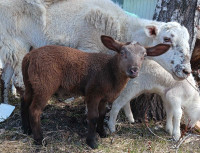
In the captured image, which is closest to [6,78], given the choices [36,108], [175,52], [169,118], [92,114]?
[36,108]

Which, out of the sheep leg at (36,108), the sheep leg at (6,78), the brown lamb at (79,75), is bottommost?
the sheep leg at (6,78)

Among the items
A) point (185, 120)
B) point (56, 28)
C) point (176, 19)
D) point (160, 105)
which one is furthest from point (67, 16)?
point (185, 120)

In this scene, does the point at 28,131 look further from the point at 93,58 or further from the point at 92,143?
the point at 93,58

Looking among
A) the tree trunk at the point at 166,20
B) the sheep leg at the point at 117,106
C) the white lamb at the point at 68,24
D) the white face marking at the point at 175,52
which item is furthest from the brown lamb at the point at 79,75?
the tree trunk at the point at 166,20

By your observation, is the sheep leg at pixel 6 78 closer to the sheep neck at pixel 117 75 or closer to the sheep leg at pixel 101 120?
the sheep leg at pixel 101 120

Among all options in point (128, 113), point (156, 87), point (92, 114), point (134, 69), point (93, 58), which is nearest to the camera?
point (134, 69)

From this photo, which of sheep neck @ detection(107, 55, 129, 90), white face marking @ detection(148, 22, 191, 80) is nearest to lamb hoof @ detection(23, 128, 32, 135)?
sheep neck @ detection(107, 55, 129, 90)

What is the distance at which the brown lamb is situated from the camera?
3.78 meters

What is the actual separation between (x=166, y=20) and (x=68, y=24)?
176 cm

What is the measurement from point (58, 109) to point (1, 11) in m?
1.99

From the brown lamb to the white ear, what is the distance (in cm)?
78

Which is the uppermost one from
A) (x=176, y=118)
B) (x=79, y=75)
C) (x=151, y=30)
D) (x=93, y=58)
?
(x=151, y=30)

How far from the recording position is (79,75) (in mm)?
3996

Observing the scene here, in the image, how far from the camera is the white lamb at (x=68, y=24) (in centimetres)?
497
